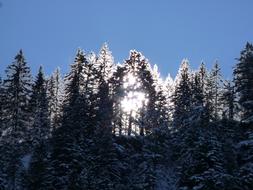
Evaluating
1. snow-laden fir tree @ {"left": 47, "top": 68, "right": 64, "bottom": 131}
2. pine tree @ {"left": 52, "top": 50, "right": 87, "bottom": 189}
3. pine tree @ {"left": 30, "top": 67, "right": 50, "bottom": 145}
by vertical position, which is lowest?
pine tree @ {"left": 52, "top": 50, "right": 87, "bottom": 189}

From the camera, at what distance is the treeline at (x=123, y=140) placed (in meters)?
32.8

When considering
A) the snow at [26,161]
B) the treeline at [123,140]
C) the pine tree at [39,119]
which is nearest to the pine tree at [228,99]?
the treeline at [123,140]

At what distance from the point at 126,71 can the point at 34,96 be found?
48.3 feet

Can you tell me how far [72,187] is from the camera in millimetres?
41125

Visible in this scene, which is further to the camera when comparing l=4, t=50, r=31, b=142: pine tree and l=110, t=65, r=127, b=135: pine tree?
l=110, t=65, r=127, b=135: pine tree

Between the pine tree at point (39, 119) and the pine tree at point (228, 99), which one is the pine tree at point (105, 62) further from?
the pine tree at point (228, 99)

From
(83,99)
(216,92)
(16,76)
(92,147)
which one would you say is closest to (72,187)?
(92,147)

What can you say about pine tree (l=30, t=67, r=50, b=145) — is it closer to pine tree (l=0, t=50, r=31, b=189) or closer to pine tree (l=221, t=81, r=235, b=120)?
pine tree (l=0, t=50, r=31, b=189)

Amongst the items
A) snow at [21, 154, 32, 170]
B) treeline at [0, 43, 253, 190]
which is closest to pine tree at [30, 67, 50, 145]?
treeline at [0, 43, 253, 190]

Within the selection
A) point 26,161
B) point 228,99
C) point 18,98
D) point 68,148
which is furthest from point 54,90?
point 68,148

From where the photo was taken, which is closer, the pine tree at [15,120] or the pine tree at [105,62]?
the pine tree at [15,120]

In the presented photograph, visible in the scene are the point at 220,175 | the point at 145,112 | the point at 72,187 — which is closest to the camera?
the point at 220,175

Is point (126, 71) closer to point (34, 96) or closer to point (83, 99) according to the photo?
point (34, 96)

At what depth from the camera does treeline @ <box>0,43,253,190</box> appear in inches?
1289
